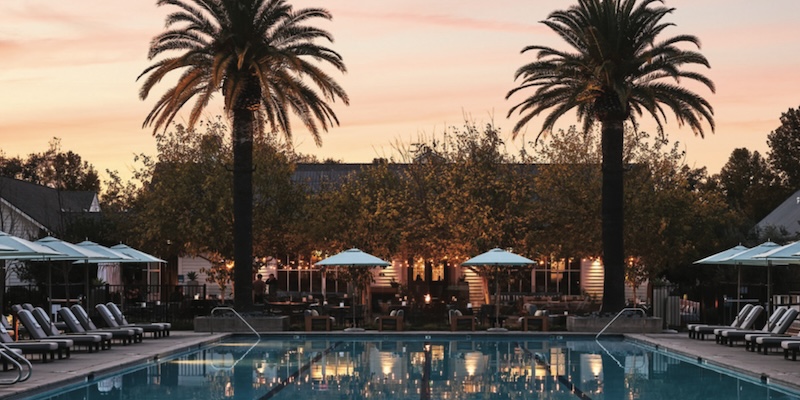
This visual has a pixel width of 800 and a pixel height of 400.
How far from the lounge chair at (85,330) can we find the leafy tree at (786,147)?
6950 cm

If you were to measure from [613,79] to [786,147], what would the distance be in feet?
204

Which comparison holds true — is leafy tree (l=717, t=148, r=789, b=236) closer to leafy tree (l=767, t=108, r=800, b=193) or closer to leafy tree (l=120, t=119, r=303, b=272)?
leafy tree (l=767, t=108, r=800, b=193)

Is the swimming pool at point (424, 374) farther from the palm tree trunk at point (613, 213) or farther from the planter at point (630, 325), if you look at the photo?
the palm tree trunk at point (613, 213)

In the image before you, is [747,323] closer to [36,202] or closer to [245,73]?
[245,73]

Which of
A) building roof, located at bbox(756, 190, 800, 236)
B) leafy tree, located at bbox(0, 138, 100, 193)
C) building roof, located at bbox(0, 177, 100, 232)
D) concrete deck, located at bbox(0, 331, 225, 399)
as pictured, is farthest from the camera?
leafy tree, located at bbox(0, 138, 100, 193)

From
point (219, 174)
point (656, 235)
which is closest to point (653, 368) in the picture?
point (656, 235)

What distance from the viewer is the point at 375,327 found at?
36.7 m

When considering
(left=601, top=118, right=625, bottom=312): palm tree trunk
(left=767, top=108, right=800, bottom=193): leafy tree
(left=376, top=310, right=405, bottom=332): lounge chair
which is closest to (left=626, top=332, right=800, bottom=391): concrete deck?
(left=601, top=118, right=625, bottom=312): palm tree trunk

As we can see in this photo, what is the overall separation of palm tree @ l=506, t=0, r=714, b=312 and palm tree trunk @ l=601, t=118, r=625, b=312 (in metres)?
0.03

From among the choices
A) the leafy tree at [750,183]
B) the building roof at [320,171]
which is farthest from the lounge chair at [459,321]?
the leafy tree at [750,183]

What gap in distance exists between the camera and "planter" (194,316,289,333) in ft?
112

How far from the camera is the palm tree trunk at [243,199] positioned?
111 ft

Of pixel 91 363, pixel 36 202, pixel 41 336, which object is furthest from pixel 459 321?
pixel 36 202

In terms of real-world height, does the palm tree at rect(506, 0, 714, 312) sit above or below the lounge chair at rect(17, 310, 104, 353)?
above
